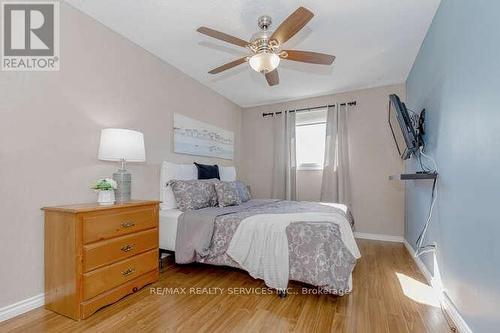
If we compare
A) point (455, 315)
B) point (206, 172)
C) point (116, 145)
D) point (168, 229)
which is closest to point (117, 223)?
point (116, 145)

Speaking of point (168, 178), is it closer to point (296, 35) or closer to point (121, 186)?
point (121, 186)

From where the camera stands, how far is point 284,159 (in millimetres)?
4574

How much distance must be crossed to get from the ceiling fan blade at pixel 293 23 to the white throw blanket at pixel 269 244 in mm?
1533

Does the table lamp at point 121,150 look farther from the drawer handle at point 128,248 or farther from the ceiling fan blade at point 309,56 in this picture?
the ceiling fan blade at point 309,56

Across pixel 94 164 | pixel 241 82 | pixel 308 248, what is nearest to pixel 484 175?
pixel 308 248

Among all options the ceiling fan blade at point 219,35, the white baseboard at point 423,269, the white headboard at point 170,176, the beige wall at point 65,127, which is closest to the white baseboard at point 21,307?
the beige wall at point 65,127

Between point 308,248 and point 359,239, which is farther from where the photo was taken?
point 359,239

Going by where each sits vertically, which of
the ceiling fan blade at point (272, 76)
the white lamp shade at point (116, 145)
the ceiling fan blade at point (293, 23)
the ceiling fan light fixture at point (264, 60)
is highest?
the ceiling fan blade at point (293, 23)

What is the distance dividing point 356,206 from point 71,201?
153 inches

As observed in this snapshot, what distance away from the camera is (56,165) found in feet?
6.55

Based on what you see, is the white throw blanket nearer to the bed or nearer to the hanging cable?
the bed

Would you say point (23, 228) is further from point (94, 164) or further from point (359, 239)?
point (359, 239)

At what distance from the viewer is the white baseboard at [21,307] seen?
1.68m

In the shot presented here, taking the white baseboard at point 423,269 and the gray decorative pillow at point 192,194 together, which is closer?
the white baseboard at point 423,269
